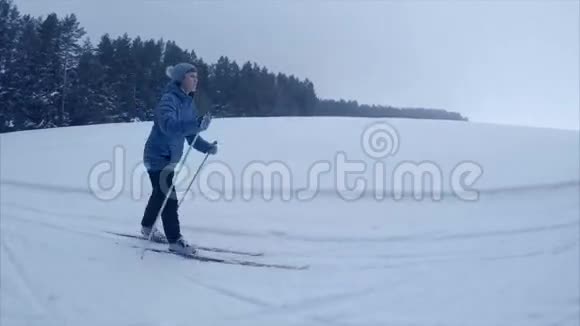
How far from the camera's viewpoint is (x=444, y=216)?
479 centimetres

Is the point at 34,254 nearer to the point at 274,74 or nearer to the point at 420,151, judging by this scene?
the point at 420,151

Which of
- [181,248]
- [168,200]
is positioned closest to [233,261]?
[181,248]

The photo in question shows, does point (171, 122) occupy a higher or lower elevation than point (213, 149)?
higher

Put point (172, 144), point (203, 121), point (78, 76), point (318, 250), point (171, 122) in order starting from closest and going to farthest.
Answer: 1. point (171, 122)
2. point (203, 121)
3. point (172, 144)
4. point (318, 250)
5. point (78, 76)

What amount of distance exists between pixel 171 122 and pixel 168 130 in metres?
0.06

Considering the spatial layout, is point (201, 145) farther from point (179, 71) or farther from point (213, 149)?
point (179, 71)

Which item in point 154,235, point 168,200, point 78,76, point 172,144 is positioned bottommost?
point 154,235

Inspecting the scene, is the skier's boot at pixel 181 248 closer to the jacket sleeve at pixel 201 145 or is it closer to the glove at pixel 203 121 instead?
the jacket sleeve at pixel 201 145

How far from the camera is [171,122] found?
11.0 ft

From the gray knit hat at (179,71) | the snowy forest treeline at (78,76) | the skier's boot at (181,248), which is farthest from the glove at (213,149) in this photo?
the snowy forest treeline at (78,76)

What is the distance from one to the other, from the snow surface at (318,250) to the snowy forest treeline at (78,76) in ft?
32.3

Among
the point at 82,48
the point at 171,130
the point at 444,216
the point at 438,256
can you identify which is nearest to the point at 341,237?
the point at 438,256

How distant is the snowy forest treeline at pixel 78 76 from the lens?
17188 mm

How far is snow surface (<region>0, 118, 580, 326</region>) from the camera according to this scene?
278 cm
